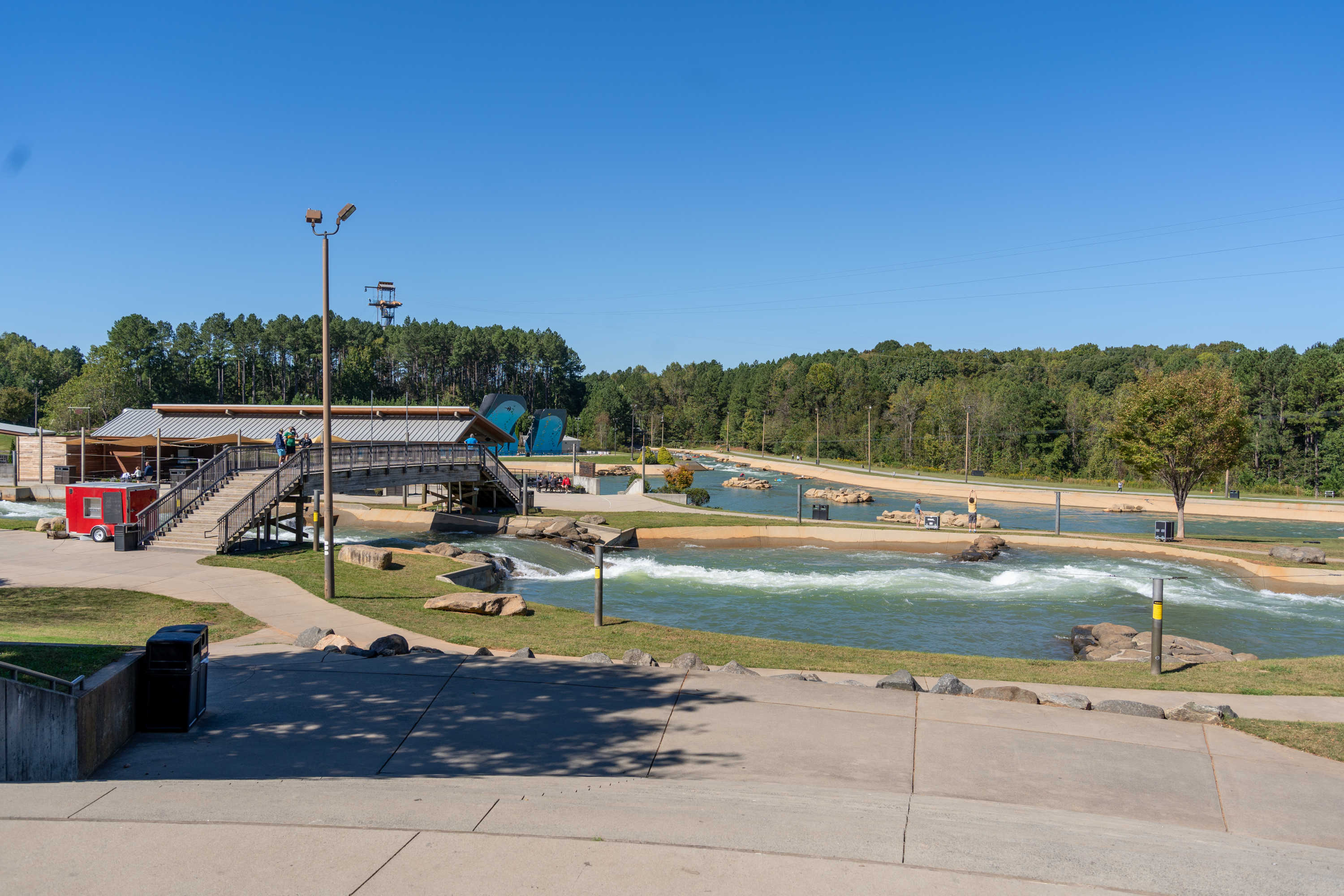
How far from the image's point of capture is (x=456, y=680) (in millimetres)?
10383

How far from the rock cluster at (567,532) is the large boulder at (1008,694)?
23.4m

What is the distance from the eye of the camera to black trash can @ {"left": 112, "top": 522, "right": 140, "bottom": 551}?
74.8ft

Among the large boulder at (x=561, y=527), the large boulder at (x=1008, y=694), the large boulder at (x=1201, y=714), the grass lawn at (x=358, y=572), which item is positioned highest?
the large boulder at (x=1201, y=714)

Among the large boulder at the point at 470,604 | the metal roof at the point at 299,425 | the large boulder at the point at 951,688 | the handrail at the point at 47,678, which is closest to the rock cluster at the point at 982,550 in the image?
the large boulder at the point at 470,604

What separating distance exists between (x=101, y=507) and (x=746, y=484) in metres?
62.7

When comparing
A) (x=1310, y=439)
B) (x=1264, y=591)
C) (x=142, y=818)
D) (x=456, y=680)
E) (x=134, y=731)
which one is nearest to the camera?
(x=142, y=818)

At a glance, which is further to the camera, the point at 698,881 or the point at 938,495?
the point at 938,495

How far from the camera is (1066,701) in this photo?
10.6m

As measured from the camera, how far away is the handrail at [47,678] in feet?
22.7

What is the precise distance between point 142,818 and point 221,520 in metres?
19.6

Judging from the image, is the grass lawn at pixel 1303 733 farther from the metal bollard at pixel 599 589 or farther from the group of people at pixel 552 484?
the group of people at pixel 552 484

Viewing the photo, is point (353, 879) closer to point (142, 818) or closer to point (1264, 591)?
point (142, 818)

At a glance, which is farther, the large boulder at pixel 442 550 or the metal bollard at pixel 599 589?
the large boulder at pixel 442 550

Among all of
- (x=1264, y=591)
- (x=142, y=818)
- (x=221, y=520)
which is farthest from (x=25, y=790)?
(x=1264, y=591)
